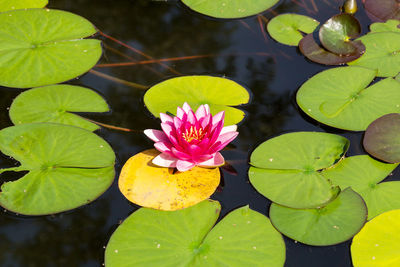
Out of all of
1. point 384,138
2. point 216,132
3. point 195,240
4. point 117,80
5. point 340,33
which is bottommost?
point 195,240

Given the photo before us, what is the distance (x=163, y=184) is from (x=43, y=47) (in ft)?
5.75

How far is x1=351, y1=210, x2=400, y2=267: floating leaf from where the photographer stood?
2.31m

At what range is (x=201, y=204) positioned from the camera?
2.57 m

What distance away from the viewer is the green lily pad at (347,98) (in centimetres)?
310

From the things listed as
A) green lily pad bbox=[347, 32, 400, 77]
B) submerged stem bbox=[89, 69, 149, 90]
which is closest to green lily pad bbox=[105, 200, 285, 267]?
submerged stem bbox=[89, 69, 149, 90]

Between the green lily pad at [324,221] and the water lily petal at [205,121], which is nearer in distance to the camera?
the green lily pad at [324,221]

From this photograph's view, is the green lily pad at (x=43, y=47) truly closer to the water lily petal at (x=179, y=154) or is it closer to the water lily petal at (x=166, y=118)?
the water lily petal at (x=166, y=118)

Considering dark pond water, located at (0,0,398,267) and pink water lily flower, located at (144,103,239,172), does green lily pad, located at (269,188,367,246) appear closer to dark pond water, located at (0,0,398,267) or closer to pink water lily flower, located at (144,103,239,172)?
dark pond water, located at (0,0,398,267)

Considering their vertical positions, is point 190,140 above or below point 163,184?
above

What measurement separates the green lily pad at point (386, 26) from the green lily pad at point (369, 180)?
1702mm

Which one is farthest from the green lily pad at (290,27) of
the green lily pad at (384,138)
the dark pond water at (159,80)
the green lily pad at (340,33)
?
the green lily pad at (384,138)

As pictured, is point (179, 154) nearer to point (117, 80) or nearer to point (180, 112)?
point (180, 112)

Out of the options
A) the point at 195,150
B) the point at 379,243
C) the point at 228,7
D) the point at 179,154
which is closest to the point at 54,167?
the point at 179,154

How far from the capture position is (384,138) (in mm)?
A: 2916
